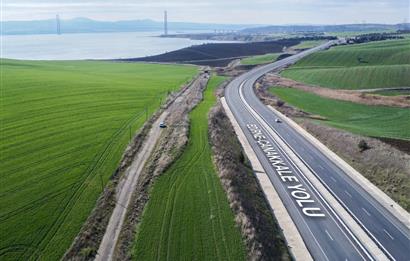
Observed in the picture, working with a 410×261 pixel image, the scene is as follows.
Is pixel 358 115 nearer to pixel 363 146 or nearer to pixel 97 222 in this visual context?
pixel 363 146

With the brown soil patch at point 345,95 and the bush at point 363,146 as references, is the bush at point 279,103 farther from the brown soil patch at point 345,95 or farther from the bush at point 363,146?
the bush at point 363,146

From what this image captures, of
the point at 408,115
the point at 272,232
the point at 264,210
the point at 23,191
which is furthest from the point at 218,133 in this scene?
the point at 408,115

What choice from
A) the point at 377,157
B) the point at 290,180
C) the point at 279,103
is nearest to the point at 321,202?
the point at 290,180

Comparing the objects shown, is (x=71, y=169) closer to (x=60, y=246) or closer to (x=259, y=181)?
(x=60, y=246)

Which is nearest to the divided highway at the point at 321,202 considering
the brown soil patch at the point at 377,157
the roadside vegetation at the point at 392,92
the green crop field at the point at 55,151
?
the brown soil patch at the point at 377,157

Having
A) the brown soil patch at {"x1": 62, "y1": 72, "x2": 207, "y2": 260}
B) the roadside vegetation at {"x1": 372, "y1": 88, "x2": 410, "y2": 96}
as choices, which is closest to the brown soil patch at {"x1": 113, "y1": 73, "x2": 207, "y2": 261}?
the brown soil patch at {"x1": 62, "y1": 72, "x2": 207, "y2": 260}
